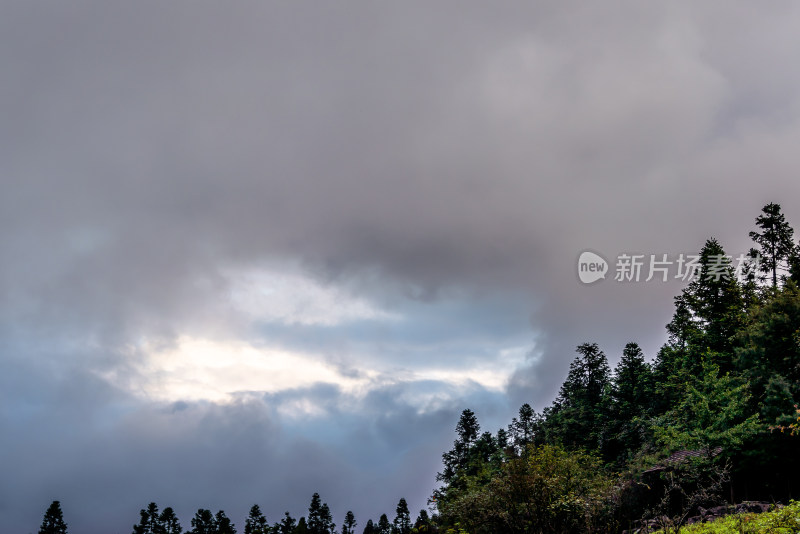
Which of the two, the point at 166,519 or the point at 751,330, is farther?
the point at 166,519

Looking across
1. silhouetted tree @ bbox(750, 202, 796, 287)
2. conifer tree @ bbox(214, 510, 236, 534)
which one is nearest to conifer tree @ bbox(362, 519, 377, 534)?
conifer tree @ bbox(214, 510, 236, 534)

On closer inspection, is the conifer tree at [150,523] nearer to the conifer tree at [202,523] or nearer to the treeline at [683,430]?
the conifer tree at [202,523]

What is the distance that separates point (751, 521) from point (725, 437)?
17056mm

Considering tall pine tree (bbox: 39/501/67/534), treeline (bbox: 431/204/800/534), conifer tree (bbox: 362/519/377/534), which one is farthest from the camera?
conifer tree (bbox: 362/519/377/534)

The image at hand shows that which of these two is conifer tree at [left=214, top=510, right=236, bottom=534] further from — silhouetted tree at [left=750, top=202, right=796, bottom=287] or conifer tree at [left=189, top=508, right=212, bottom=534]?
silhouetted tree at [left=750, top=202, right=796, bottom=287]

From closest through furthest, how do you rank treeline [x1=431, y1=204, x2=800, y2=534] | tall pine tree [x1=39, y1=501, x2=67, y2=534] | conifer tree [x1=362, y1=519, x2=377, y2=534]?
treeline [x1=431, y1=204, x2=800, y2=534], tall pine tree [x1=39, y1=501, x2=67, y2=534], conifer tree [x1=362, y1=519, x2=377, y2=534]

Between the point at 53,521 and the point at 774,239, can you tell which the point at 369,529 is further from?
the point at 774,239

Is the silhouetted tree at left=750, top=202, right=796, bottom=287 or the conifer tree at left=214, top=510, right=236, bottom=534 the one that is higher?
the silhouetted tree at left=750, top=202, right=796, bottom=287

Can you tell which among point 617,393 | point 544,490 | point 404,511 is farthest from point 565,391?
point 544,490

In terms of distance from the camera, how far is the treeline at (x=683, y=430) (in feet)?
67.6

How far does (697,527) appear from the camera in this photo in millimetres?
17500

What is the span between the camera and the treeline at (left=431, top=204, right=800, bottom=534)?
20594 millimetres

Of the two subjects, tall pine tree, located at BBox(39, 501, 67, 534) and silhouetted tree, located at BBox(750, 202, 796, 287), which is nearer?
silhouetted tree, located at BBox(750, 202, 796, 287)

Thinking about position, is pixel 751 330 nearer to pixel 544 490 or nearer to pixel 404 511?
pixel 544 490
